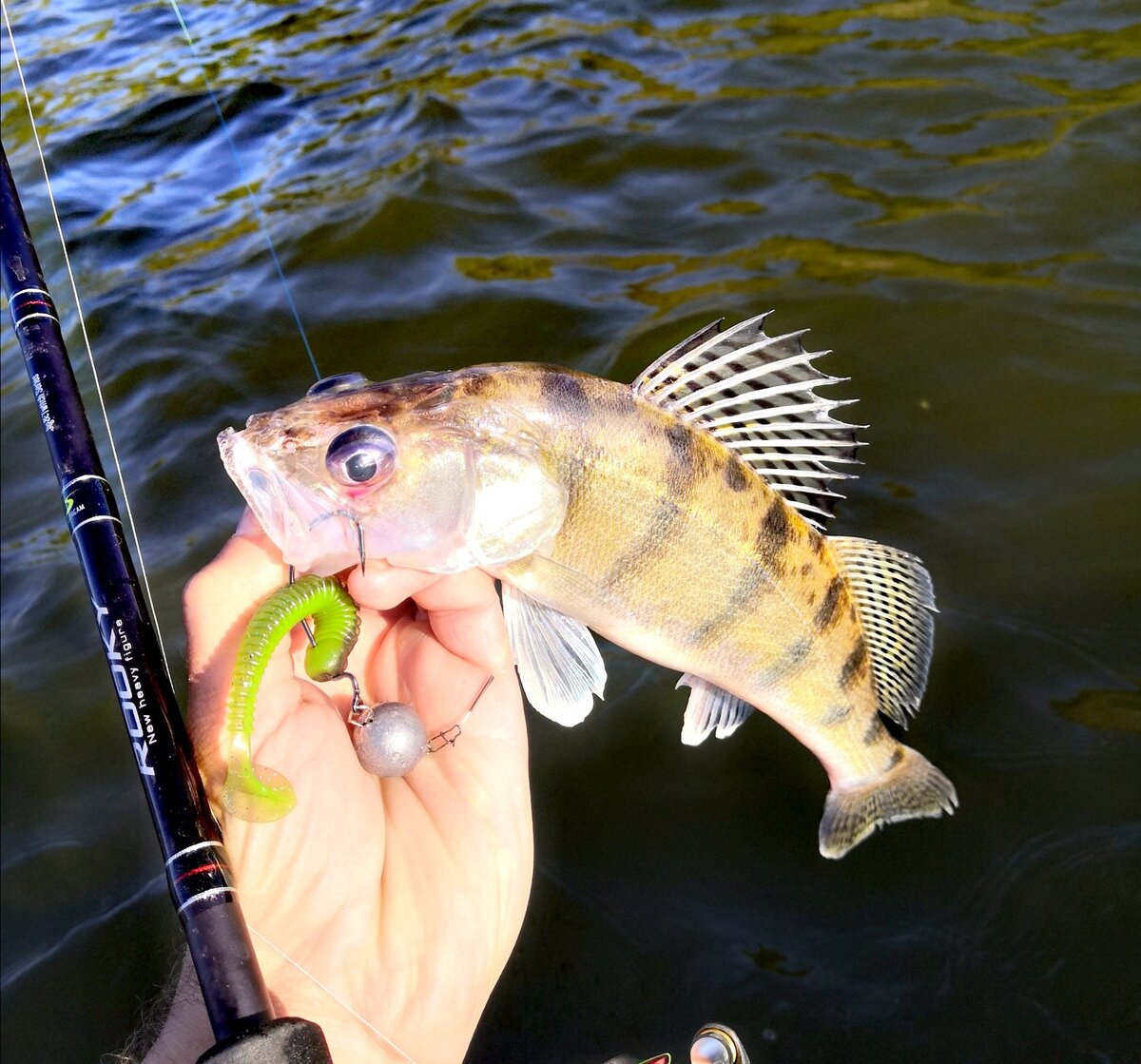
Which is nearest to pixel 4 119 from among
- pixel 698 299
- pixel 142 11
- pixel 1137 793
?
pixel 142 11

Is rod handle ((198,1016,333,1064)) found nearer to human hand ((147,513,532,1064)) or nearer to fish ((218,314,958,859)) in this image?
human hand ((147,513,532,1064))

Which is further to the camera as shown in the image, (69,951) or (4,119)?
(4,119)

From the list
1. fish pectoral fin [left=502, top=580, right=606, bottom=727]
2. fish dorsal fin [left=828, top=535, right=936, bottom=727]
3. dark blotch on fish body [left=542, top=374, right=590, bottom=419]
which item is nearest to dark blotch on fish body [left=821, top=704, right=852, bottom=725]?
fish dorsal fin [left=828, top=535, right=936, bottom=727]

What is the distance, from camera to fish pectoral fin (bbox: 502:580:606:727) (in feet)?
8.62

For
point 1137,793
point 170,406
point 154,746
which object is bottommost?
point 1137,793

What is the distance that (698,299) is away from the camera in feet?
16.5

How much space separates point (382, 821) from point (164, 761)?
2.33 ft

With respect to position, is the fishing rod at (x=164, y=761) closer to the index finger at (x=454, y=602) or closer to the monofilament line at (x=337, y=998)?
the monofilament line at (x=337, y=998)

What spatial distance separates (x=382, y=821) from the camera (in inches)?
103

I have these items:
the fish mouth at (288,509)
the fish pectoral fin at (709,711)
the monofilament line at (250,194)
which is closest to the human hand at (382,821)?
the fish mouth at (288,509)

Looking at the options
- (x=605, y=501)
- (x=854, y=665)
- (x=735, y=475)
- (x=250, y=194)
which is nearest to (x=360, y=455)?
(x=605, y=501)

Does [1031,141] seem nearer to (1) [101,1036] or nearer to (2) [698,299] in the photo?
(2) [698,299]

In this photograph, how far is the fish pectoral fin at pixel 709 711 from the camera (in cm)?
287

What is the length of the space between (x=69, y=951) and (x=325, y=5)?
9.72m
